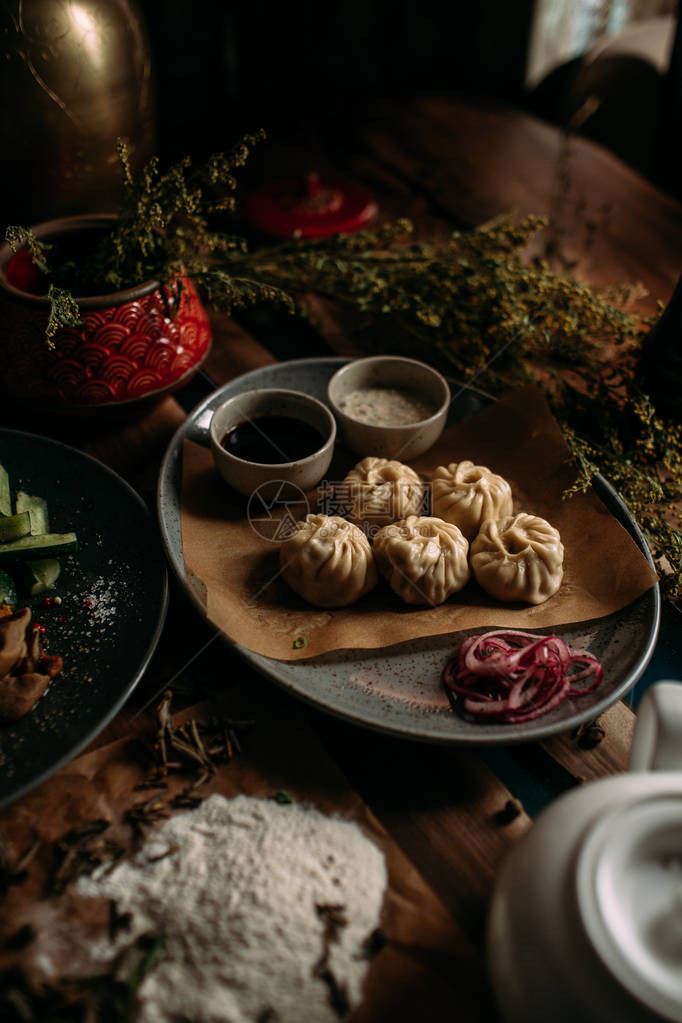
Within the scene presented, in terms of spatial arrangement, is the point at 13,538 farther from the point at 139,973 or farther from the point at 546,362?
the point at 546,362

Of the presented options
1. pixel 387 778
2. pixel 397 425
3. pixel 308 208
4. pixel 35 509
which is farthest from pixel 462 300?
pixel 387 778

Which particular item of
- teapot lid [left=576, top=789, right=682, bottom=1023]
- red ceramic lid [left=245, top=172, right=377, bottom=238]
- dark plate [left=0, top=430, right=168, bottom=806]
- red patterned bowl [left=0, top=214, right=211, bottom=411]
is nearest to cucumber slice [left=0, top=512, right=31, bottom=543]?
dark plate [left=0, top=430, right=168, bottom=806]

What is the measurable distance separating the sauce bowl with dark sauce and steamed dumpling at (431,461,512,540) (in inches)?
11.7

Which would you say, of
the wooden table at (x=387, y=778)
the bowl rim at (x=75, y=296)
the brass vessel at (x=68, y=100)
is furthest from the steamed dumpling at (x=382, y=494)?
the brass vessel at (x=68, y=100)

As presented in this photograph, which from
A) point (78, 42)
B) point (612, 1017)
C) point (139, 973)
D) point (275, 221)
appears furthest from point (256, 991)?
point (275, 221)

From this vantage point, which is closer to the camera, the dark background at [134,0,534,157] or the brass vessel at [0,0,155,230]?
the brass vessel at [0,0,155,230]

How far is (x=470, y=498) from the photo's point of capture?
181 centimetres

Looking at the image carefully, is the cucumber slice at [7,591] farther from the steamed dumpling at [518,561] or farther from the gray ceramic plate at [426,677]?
the steamed dumpling at [518,561]

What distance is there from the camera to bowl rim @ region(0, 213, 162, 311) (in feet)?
6.01

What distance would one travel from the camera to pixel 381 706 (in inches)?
57.4

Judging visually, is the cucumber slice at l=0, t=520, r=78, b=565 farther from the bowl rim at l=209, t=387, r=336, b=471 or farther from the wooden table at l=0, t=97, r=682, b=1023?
the bowl rim at l=209, t=387, r=336, b=471

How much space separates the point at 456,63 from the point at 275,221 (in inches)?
106

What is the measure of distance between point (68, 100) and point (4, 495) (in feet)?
3.89

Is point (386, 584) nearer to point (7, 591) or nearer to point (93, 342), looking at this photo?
point (7, 591)
